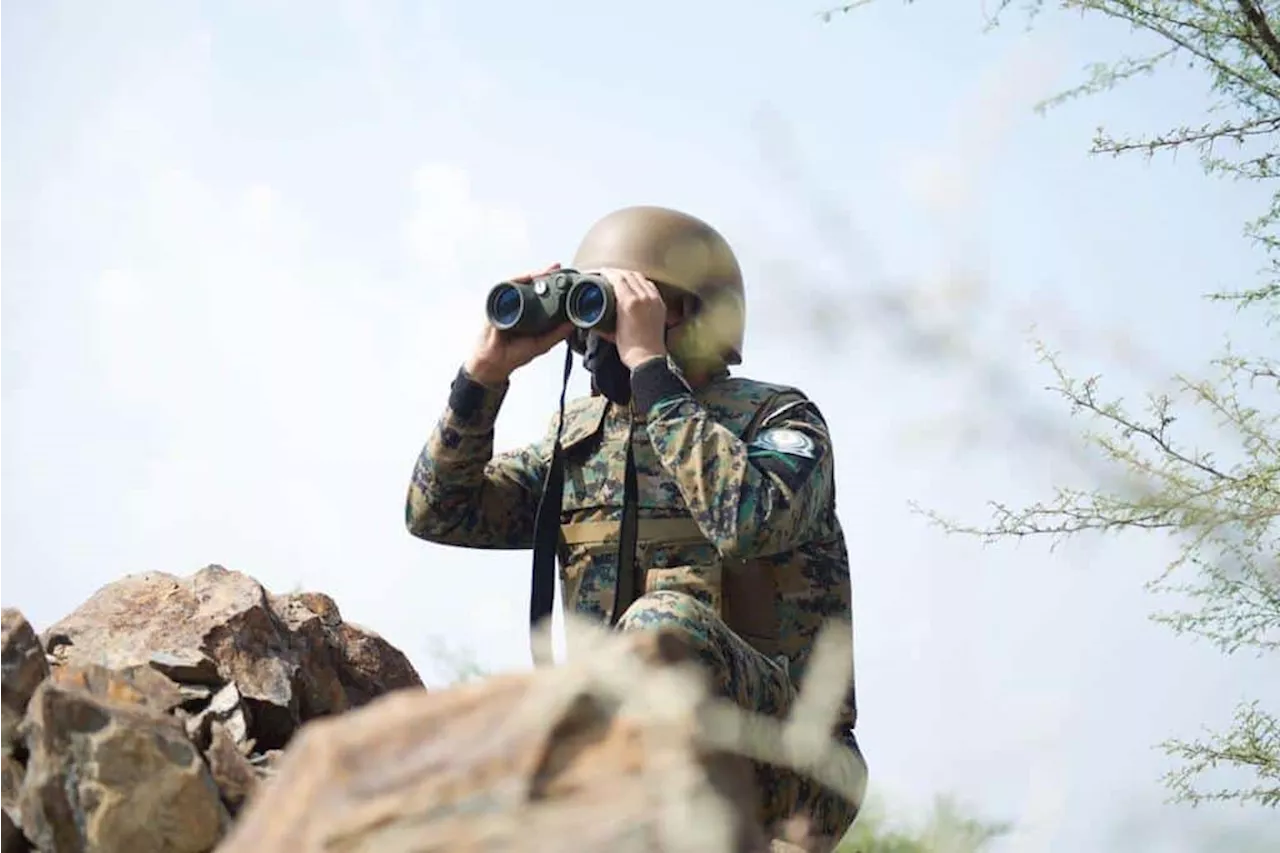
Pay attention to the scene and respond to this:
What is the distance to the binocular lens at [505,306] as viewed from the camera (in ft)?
13.5

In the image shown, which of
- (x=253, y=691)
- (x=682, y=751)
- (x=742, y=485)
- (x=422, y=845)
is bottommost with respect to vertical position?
(x=422, y=845)

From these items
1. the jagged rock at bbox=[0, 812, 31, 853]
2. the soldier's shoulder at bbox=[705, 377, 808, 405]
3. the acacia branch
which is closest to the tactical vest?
A: the soldier's shoulder at bbox=[705, 377, 808, 405]

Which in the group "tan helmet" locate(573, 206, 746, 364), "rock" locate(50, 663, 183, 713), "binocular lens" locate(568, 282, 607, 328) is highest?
"tan helmet" locate(573, 206, 746, 364)

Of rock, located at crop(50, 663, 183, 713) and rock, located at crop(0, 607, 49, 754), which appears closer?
rock, located at crop(50, 663, 183, 713)

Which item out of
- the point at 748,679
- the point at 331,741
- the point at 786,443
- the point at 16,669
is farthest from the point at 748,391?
the point at 331,741

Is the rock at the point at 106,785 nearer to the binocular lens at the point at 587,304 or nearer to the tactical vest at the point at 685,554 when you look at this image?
the tactical vest at the point at 685,554

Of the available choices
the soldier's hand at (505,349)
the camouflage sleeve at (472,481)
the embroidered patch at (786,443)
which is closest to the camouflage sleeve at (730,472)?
the embroidered patch at (786,443)

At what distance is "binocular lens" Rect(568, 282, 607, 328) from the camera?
3.99 metres

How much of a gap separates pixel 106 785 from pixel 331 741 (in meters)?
1.29

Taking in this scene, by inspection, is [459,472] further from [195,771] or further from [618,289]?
[195,771]

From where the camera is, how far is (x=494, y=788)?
5.51 feet

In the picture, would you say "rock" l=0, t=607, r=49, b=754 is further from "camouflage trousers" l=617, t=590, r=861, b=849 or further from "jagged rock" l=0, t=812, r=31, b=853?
"camouflage trousers" l=617, t=590, r=861, b=849

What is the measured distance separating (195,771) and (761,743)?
1450 mm

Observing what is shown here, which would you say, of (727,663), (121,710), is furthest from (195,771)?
(727,663)
